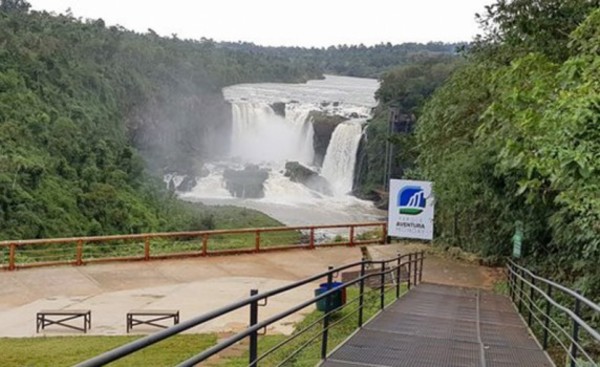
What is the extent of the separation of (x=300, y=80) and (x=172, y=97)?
116 feet

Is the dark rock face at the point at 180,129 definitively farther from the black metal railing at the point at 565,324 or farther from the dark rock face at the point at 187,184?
the black metal railing at the point at 565,324

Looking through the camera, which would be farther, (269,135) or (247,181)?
(269,135)

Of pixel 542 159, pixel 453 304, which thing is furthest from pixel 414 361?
pixel 453 304

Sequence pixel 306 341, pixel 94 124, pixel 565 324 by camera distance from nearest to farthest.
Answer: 1. pixel 306 341
2. pixel 565 324
3. pixel 94 124

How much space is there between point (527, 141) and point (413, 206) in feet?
28.7

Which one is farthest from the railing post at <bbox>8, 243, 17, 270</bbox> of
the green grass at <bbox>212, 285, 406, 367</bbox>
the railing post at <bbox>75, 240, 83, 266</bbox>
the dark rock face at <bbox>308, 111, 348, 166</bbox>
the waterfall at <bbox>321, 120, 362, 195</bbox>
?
the dark rock face at <bbox>308, 111, 348, 166</bbox>

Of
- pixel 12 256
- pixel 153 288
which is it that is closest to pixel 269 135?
pixel 12 256

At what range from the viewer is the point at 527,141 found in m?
6.77

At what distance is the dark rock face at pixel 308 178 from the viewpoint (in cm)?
4478

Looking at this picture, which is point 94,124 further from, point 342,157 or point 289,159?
point 342,157

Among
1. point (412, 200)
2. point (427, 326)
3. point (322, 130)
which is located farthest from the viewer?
point (322, 130)

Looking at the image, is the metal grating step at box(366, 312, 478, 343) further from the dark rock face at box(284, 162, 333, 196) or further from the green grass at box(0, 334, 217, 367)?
the dark rock face at box(284, 162, 333, 196)

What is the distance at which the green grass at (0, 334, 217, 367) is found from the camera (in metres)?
7.39

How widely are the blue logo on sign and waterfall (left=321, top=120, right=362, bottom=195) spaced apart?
2877cm
